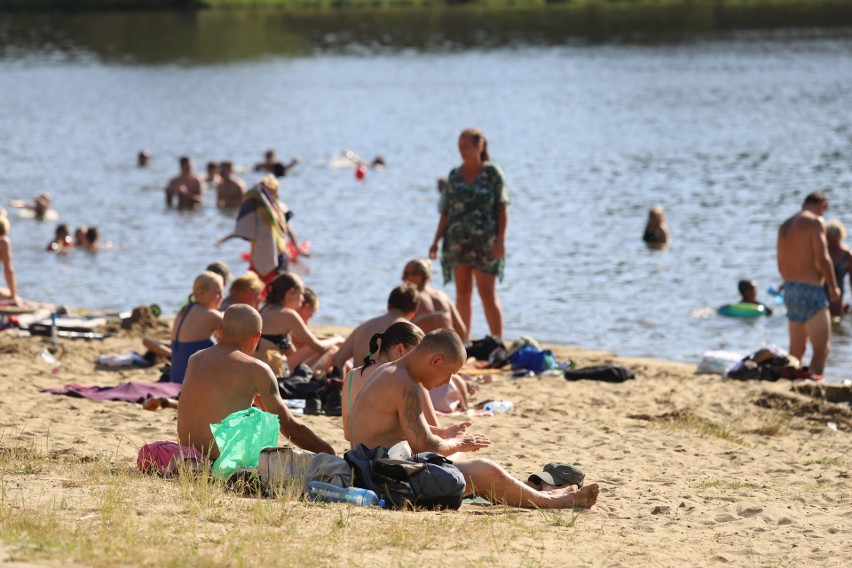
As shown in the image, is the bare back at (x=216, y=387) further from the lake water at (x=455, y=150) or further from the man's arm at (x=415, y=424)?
the lake water at (x=455, y=150)

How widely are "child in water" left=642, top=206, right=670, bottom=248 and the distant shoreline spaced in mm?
61060

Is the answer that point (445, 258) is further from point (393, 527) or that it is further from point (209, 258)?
point (209, 258)

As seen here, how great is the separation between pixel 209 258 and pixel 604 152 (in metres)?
15.0

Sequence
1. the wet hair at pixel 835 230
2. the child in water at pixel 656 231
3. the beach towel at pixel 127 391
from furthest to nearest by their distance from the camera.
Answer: the child in water at pixel 656 231, the wet hair at pixel 835 230, the beach towel at pixel 127 391

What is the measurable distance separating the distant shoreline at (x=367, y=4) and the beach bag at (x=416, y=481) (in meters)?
74.7

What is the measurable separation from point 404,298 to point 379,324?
0.29 m

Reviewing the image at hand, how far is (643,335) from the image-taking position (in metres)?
14.9

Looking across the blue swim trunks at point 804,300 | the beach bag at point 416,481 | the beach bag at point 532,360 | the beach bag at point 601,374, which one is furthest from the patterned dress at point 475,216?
the beach bag at point 416,481

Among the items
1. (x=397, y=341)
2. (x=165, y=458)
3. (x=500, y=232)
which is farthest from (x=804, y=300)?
(x=165, y=458)

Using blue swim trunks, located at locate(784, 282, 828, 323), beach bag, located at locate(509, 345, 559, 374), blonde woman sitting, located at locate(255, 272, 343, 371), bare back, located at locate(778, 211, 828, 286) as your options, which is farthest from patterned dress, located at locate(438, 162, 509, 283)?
blue swim trunks, located at locate(784, 282, 828, 323)

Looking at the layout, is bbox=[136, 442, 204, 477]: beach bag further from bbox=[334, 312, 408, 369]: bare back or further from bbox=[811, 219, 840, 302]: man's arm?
bbox=[811, 219, 840, 302]: man's arm

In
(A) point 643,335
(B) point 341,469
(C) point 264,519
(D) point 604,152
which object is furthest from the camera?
(D) point 604,152

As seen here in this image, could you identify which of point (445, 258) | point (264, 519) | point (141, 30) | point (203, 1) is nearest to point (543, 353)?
point (445, 258)

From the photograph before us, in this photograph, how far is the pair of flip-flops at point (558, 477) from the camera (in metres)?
7.38
